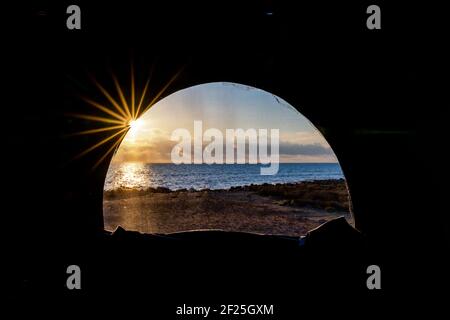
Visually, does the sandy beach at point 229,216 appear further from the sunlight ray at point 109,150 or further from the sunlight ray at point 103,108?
the sunlight ray at point 103,108

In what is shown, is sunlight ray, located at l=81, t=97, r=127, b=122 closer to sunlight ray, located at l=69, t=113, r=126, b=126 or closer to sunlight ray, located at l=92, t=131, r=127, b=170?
sunlight ray, located at l=69, t=113, r=126, b=126

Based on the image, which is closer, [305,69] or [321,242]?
[321,242]

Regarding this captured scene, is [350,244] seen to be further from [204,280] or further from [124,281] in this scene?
[124,281]

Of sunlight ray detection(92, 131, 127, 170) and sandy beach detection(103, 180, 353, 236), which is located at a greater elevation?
sunlight ray detection(92, 131, 127, 170)

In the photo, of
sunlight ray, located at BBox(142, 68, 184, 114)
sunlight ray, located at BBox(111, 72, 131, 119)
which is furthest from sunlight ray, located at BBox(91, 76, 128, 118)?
sunlight ray, located at BBox(142, 68, 184, 114)

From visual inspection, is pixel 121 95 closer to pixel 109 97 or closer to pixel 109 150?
pixel 109 97

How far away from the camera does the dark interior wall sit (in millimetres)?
2725

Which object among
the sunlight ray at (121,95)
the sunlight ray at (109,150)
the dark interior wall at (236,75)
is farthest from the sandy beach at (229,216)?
the sunlight ray at (121,95)

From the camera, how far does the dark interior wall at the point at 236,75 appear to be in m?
2.72

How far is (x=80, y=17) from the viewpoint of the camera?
8.67 feet
